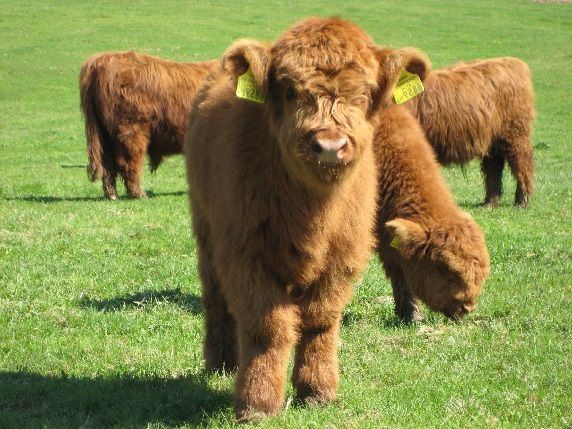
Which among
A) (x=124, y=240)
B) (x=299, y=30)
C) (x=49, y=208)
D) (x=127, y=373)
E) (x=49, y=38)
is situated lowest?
(x=49, y=38)

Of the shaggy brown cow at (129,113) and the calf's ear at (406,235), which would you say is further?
the shaggy brown cow at (129,113)

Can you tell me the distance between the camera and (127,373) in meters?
5.79

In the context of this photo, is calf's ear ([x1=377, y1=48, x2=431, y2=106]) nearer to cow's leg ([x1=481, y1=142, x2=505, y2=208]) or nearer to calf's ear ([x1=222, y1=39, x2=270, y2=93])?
calf's ear ([x1=222, y1=39, x2=270, y2=93])

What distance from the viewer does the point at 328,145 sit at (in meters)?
4.28

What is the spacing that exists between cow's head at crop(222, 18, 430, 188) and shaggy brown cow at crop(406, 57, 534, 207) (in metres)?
7.02

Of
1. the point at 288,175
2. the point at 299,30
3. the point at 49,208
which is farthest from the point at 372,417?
the point at 49,208

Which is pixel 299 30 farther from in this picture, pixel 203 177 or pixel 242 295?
pixel 242 295

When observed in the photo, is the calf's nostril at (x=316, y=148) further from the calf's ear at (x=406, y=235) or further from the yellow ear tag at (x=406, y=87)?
the calf's ear at (x=406, y=235)

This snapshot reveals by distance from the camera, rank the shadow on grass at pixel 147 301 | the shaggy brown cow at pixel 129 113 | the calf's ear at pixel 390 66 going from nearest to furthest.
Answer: the calf's ear at pixel 390 66
the shadow on grass at pixel 147 301
the shaggy brown cow at pixel 129 113

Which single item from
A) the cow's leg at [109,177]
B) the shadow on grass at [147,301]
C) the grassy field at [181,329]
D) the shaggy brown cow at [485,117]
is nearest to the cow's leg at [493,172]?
the shaggy brown cow at [485,117]

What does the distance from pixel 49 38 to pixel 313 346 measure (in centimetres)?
3457

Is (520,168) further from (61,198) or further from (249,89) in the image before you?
(249,89)

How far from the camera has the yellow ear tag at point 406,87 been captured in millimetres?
5016

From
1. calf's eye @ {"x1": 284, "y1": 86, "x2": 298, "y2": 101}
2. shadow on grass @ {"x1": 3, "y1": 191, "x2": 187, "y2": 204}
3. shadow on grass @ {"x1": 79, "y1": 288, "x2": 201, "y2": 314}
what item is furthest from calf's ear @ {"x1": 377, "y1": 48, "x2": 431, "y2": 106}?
shadow on grass @ {"x1": 3, "y1": 191, "x2": 187, "y2": 204}
